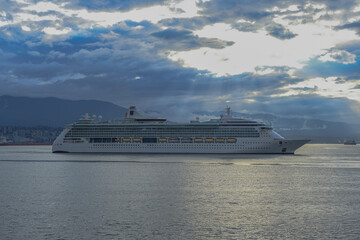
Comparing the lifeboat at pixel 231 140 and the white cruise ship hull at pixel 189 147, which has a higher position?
the lifeboat at pixel 231 140

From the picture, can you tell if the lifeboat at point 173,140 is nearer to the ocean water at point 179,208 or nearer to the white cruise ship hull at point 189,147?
the white cruise ship hull at point 189,147

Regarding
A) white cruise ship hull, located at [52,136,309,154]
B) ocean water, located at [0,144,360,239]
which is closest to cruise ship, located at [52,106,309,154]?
white cruise ship hull, located at [52,136,309,154]

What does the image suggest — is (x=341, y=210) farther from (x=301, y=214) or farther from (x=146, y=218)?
(x=146, y=218)

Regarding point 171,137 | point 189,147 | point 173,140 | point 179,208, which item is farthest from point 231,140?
point 179,208

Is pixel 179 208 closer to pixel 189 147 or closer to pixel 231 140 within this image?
pixel 231 140

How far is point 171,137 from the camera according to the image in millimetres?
115188

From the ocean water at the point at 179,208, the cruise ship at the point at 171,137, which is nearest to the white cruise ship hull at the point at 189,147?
the cruise ship at the point at 171,137

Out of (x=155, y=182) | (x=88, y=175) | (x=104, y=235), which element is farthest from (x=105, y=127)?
(x=104, y=235)

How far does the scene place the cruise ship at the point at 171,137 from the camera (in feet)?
357

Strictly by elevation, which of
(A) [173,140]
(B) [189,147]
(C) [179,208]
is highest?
(A) [173,140]

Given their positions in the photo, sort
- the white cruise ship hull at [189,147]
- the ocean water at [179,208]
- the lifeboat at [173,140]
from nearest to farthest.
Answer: the ocean water at [179,208] < the white cruise ship hull at [189,147] < the lifeboat at [173,140]

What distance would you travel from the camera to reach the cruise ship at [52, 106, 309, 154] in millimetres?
108938

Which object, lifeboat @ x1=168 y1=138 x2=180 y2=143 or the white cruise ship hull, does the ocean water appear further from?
lifeboat @ x1=168 y1=138 x2=180 y2=143

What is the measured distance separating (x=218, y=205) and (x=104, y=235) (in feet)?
42.8
